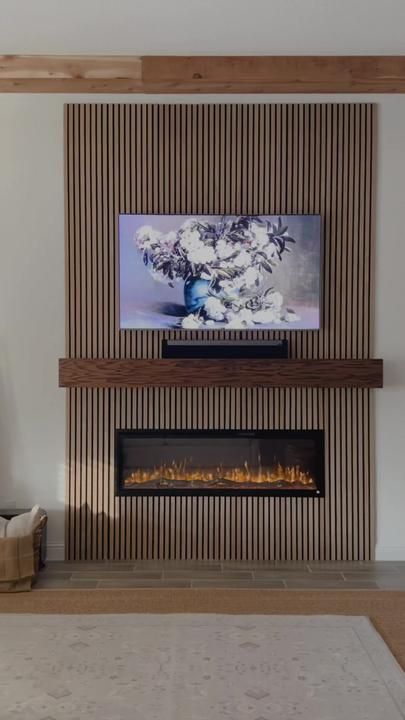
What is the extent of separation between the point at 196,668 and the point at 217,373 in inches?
80.1

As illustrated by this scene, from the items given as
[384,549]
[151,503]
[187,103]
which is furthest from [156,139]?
[384,549]

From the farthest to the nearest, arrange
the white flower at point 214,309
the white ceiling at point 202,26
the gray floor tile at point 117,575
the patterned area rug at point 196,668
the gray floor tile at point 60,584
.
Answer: the white flower at point 214,309 < the gray floor tile at point 117,575 < the gray floor tile at point 60,584 < the white ceiling at point 202,26 < the patterned area rug at point 196,668

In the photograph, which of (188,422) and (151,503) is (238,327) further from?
(151,503)

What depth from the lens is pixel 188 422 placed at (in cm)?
557

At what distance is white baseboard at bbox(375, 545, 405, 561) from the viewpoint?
5566 millimetres

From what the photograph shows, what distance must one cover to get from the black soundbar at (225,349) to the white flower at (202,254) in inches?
19.2

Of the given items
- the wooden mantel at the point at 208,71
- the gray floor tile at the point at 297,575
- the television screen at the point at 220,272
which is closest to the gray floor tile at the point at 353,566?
the gray floor tile at the point at 297,575

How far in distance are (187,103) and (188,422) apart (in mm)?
1948

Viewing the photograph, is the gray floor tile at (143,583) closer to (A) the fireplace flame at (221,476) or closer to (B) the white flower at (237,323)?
(A) the fireplace flame at (221,476)

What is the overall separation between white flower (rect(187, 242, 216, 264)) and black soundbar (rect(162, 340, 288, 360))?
489mm

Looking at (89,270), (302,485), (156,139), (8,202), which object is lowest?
(302,485)

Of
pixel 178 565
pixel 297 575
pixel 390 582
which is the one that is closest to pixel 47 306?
pixel 178 565

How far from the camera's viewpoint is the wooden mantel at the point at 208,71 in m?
4.65

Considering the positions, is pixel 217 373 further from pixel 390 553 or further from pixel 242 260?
pixel 390 553
